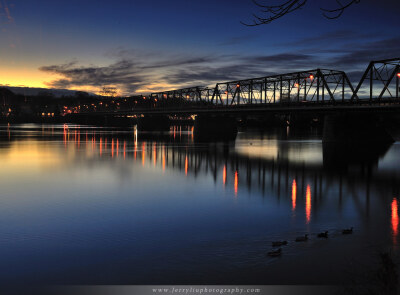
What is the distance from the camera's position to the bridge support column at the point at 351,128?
72.6m

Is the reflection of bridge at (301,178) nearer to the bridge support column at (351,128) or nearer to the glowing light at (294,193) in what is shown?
the glowing light at (294,193)

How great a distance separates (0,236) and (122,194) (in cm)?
992

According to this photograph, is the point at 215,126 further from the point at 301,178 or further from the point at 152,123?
the point at 301,178

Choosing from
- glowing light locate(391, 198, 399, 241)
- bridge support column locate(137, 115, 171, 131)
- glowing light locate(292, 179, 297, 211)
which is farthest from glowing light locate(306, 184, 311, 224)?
bridge support column locate(137, 115, 171, 131)

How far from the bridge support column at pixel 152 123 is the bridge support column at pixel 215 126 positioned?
50477 mm

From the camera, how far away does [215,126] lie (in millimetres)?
114188

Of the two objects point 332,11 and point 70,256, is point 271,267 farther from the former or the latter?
point 332,11

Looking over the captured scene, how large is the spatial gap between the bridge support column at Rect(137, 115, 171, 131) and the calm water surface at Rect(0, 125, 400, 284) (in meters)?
127

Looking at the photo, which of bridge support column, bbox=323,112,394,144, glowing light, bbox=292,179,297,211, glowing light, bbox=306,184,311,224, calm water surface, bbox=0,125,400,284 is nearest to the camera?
calm water surface, bbox=0,125,400,284

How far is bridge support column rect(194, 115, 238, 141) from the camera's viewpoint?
366 ft

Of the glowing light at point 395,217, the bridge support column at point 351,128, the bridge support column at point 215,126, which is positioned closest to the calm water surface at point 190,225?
the glowing light at point 395,217

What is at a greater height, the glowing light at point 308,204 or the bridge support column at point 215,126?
the bridge support column at point 215,126

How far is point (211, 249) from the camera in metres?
13.5

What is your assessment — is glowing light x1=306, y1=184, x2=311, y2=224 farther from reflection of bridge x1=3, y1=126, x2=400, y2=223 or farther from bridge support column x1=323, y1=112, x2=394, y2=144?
bridge support column x1=323, y1=112, x2=394, y2=144
